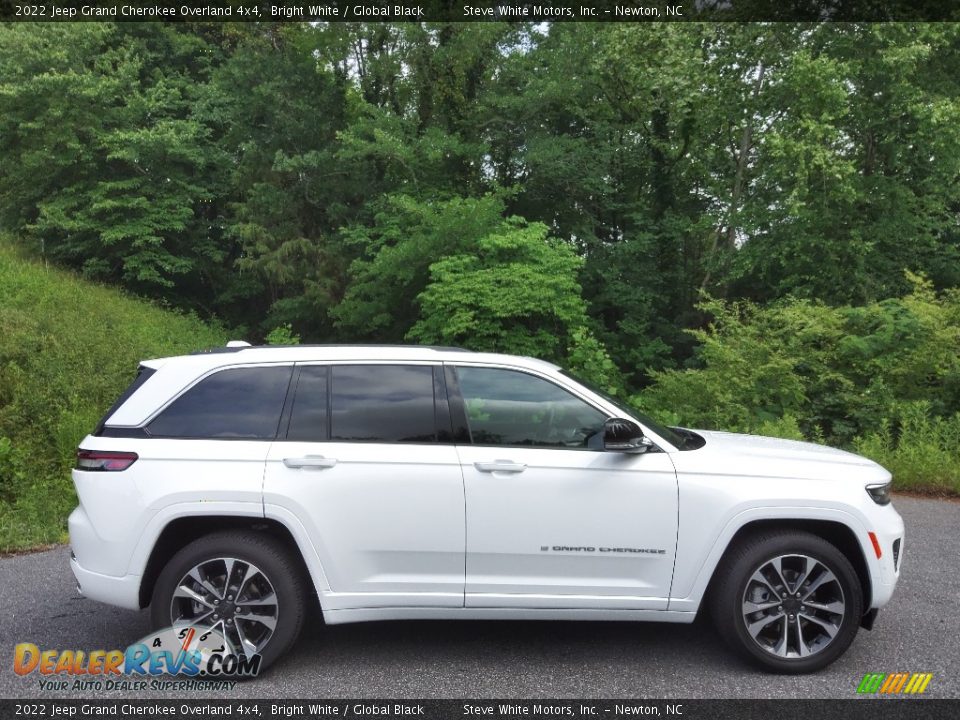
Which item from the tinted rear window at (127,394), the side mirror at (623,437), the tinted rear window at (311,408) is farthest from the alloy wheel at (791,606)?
the tinted rear window at (127,394)

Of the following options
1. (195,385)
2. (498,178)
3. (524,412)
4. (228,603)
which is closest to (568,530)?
(524,412)

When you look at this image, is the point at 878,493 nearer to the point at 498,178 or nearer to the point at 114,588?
the point at 114,588

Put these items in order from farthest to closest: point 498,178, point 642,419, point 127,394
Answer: point 498,178 → point 642,419 → point 127,394

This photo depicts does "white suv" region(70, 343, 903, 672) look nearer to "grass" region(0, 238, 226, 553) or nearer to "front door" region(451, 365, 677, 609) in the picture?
"front door" region(451, 365, 677, 609)

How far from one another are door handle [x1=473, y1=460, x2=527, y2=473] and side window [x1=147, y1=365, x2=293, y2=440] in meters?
1.19

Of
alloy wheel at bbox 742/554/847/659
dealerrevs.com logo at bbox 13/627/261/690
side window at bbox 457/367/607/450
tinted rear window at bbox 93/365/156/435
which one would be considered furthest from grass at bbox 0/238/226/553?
alloy wheel at bbox 742/554/847/659

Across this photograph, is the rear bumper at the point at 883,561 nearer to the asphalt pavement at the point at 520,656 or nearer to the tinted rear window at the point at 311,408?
the asphalt pavement at the point at 520,656

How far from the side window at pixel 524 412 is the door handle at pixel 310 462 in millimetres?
803

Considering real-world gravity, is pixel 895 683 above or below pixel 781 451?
below

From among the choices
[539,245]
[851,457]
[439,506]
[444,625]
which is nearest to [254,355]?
[439,506]

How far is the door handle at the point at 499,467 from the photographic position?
4.20 metres

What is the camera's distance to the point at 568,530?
13.7 feet

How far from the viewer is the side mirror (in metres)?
4.18

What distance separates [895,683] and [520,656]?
2012 mm
